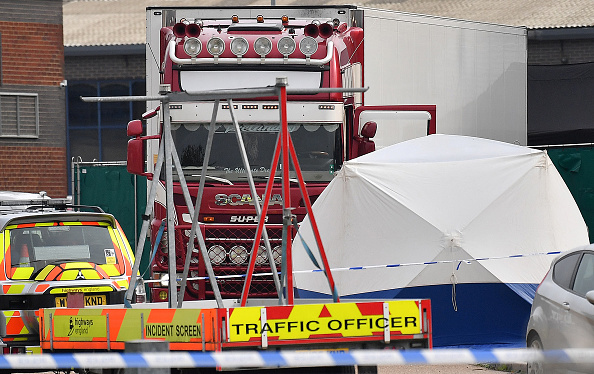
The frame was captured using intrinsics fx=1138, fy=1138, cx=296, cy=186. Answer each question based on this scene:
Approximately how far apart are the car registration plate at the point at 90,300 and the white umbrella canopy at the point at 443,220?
314 centimetres

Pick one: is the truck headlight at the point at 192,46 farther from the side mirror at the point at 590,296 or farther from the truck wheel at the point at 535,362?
the side mirror at the point at 590,296

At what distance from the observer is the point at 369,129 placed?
1443cm

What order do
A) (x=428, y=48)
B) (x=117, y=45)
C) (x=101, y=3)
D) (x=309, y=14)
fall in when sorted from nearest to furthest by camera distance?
(x=309, y=14) → (x=428, y=48) → (x=117, y=45) → (x=101, y=3)

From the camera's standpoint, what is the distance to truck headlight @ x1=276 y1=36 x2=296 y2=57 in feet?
46.8

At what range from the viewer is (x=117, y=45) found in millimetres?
38781

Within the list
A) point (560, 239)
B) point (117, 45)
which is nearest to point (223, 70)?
point (560, 239)

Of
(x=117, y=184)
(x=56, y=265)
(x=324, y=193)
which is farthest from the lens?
(x=117, y=184)

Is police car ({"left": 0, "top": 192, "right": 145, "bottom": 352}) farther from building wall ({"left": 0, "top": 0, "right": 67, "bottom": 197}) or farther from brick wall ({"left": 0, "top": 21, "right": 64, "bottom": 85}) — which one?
brick wall ({"left": 0, "top": 21, "right": 64, "bottom": 85})

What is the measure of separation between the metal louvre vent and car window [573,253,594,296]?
2533 centimetres

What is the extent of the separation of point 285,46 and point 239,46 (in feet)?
1.90

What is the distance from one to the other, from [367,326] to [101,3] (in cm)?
4359

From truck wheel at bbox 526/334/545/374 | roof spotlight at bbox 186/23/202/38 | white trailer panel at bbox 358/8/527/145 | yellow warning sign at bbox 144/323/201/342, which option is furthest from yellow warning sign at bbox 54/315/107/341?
white trailer panel at bbox 358/8/527/145

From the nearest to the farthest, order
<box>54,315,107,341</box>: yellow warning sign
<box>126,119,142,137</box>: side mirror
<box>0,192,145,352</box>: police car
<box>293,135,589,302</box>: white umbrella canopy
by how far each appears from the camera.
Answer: <box>54,315,107,341</box>: yellow warning sign < <box>0,192,145,352</box>: police car < <box>293,135,589,302</box>: white umbrella canopy < <box>126,119,142,137</box>: side mirror

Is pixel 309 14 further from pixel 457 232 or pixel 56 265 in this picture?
pixel 56 265
